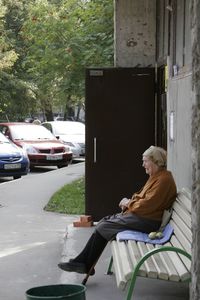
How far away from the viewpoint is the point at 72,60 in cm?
1358

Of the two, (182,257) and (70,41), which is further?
(70,41)

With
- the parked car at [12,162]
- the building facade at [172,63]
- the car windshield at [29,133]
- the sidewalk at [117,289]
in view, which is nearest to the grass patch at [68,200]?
the building facade at [172,63]

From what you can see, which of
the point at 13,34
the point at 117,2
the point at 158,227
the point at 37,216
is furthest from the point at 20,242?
the point at 13,34

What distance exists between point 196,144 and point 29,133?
17.8 m

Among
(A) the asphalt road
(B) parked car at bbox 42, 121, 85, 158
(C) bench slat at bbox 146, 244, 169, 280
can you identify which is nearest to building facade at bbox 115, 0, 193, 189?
(C) bench slat at bbox 146, 244, 169, 280

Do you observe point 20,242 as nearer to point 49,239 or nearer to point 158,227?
point 49,239

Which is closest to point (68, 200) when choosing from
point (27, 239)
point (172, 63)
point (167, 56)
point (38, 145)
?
point (27, 239)

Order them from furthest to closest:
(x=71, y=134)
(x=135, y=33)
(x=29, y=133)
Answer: (x=71, y=134) → (x=29, y=133) → (x=135, y=33)

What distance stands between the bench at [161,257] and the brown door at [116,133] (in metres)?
3.40

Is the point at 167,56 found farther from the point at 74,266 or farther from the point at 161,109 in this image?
the point at 74,266

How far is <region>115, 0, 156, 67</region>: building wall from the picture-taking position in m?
9.88

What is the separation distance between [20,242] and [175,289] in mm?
3024

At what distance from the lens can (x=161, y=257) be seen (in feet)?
16.4

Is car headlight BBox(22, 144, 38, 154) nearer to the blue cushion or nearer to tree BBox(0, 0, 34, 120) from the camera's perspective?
tree BBox(0, 0, 34, 120)
